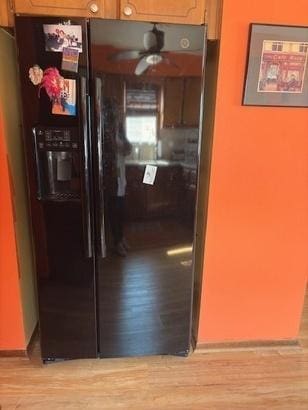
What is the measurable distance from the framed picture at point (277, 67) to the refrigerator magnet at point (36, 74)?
1.03 metres

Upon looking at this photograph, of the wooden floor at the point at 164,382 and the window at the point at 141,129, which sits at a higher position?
the window at the point at 141,129

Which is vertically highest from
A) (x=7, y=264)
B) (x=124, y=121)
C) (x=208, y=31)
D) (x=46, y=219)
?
(x=208, y=31)

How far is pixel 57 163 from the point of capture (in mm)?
1670

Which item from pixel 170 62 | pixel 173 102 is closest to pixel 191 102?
pixel 173 102

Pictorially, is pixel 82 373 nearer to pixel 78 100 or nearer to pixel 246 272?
pixel 246 272

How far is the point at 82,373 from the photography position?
193cm

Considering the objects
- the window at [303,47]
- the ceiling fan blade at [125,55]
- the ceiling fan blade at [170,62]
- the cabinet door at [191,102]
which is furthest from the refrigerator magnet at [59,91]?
the window at [303,47]

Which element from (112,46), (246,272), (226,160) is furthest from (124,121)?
(246,272)

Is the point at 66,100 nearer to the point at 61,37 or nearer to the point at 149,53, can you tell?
the point at 61,37

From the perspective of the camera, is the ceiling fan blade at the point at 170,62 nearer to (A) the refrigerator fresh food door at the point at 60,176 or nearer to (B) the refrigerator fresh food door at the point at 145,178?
(B) the refrigerator fresh food door at the point at 145,178

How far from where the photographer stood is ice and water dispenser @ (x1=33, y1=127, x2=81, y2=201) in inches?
62.7

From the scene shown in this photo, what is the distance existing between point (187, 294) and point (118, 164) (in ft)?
2.91

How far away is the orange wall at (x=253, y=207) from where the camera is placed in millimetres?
1657

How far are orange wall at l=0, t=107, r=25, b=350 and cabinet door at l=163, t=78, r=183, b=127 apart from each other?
857mm
